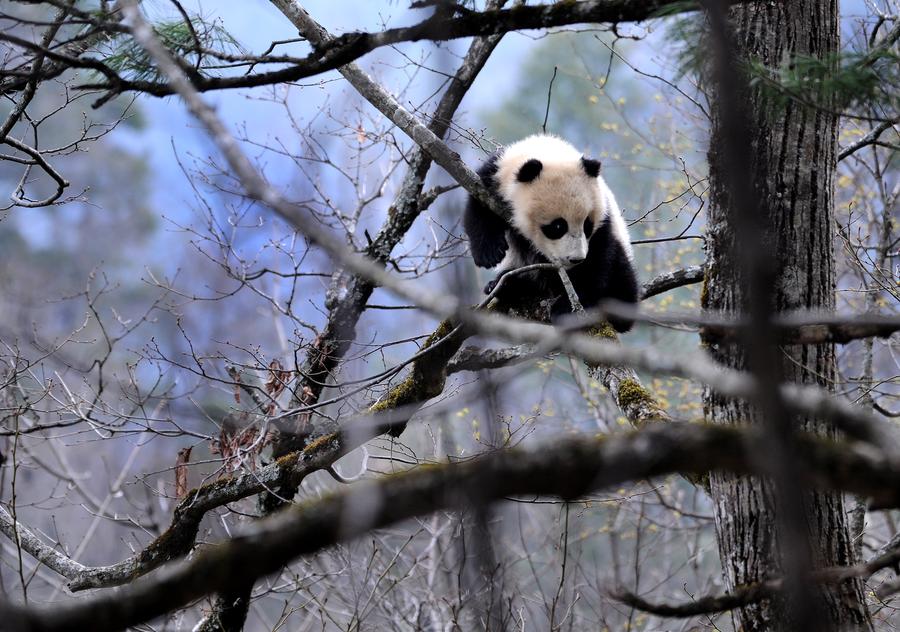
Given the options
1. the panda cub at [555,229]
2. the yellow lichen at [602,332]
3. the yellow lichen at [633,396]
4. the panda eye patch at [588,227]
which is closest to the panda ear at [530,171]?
the panda cub at [555,229]

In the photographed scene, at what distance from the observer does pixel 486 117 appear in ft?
57.2

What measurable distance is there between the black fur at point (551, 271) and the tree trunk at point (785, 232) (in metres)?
1.57

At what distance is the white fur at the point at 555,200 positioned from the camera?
5035 millimetres

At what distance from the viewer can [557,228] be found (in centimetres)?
507

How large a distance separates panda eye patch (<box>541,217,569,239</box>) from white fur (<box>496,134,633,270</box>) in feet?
0.08

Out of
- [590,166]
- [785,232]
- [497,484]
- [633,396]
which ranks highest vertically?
[590,166]

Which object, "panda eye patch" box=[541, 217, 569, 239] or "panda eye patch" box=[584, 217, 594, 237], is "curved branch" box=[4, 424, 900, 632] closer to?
"panda eye patch" box=[541, 217, 569, 239]

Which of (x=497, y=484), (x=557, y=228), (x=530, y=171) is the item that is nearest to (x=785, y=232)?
(x=557, y=228)

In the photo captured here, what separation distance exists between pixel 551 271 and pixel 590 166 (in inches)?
29.5

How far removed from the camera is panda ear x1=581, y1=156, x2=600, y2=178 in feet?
17.1

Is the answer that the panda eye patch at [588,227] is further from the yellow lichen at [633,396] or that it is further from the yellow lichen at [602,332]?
the yellow lichen at [633,396]

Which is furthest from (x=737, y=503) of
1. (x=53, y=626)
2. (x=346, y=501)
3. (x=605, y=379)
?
(x=53, y=626)

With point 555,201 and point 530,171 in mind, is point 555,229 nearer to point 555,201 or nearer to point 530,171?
point 555,201

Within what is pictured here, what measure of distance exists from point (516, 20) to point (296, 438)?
298 centimetres
